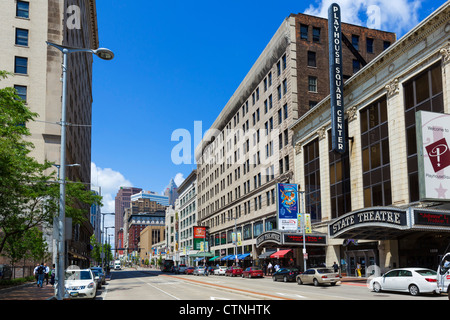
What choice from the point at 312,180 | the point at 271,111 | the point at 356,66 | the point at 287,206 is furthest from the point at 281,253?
the point at 356,66

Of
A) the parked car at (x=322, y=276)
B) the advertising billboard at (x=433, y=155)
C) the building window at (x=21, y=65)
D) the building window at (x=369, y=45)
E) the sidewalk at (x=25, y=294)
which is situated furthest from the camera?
the building window at (x=369, y=45)

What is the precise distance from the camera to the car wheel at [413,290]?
78.1 feet

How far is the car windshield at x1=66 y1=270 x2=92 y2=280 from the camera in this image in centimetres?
2496

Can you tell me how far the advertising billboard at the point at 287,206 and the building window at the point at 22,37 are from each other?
116 feet

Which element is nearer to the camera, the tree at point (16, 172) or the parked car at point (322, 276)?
the tree at point (16, 172)

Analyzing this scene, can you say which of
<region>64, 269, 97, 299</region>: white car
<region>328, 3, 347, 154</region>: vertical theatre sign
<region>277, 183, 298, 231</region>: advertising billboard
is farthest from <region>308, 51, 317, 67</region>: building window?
<region>64, 269, 97, 299</region>: white car

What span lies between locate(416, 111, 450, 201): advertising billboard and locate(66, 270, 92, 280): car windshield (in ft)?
70.5

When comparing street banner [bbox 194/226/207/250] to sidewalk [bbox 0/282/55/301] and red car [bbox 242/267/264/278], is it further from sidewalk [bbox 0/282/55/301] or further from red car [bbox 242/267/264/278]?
sidewalk [bbox 0/282/55/301]

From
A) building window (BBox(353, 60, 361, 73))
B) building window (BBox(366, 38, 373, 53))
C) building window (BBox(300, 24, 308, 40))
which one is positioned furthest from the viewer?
building window (BBox(366, 38, 373, 53))

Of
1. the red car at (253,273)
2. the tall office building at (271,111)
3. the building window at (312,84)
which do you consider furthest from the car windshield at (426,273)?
the building window at (312,84)

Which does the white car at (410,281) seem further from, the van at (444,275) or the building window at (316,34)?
the building window at (316,34)
